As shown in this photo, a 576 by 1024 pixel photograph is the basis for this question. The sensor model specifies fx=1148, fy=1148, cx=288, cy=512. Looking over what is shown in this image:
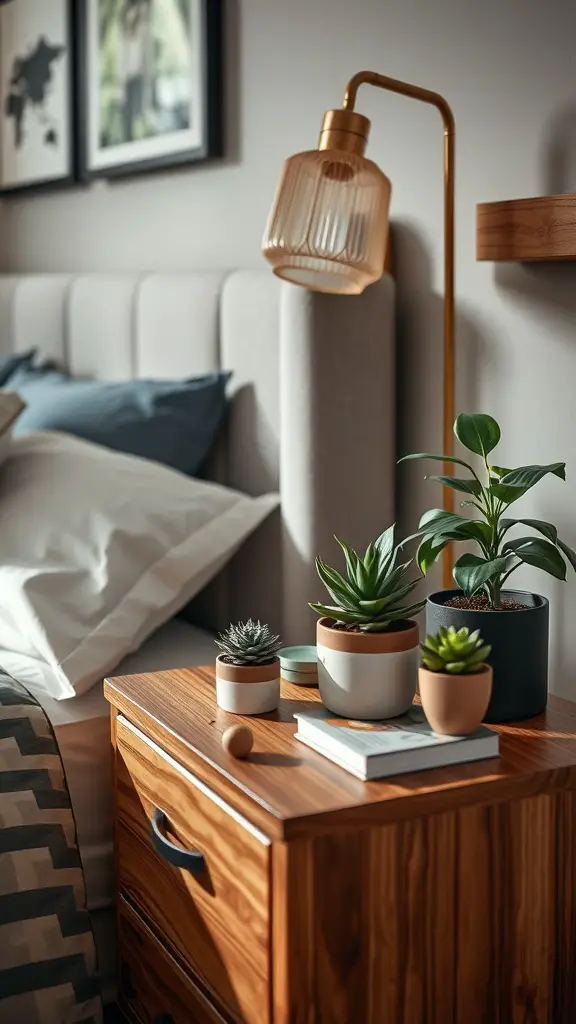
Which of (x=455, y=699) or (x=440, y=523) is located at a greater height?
(x=440, y=523)

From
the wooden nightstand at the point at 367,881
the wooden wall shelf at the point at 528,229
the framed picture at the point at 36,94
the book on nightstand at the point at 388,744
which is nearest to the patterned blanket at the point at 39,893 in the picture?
the wooden nightstand at the point at 367,881

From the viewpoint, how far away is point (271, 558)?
189 centimetres

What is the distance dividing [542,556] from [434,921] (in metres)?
0.40

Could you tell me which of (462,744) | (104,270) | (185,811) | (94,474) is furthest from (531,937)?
(104,270)

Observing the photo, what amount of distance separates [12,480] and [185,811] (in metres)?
0.85

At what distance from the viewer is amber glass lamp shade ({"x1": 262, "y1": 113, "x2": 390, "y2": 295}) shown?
55.2 inches

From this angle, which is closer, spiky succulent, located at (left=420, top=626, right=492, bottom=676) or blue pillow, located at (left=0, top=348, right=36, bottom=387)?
spiky succulent, located at (left=420, top=626, right=492, bottom=676)

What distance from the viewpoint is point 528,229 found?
1.42 metres

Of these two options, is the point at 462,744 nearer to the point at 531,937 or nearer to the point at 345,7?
the point at 531,937

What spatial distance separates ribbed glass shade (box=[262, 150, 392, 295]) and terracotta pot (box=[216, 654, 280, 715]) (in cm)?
51

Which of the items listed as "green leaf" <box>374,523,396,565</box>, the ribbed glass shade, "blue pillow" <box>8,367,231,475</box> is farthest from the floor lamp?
"blue pillow" <box>8,367,231,475</box>

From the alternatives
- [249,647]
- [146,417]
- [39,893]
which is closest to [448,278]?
[249,647]

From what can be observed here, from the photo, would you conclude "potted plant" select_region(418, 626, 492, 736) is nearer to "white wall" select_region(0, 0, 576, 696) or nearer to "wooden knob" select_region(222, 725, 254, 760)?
"wooden knob" select_region(222, 725, 254, 760)

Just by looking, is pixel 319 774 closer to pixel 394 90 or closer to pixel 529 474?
pixel 529 474
